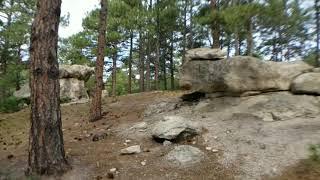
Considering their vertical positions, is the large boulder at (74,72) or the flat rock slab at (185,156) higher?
the large boulder at (74,72)

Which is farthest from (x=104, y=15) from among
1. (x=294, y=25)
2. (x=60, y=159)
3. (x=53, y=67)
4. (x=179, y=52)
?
(x=179, y=52)

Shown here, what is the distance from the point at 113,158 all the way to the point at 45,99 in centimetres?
203

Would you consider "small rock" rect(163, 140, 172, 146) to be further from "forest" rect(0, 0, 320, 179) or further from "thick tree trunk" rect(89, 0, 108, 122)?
"thick tree trunk" rect(89, 0, 108, 122)

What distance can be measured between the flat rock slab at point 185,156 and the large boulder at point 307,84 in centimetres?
396

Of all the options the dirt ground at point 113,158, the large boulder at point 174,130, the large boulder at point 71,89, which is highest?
the large boulder at point 71,89

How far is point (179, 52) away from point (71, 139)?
78.9 ft

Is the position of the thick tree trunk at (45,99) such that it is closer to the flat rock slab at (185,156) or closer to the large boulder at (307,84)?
the flat rock slab at (185,156)

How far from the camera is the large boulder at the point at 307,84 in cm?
1089

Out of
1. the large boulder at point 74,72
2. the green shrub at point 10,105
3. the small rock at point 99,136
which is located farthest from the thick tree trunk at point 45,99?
the large boulder at point 74,72

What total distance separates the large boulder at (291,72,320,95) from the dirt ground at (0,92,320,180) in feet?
11.4

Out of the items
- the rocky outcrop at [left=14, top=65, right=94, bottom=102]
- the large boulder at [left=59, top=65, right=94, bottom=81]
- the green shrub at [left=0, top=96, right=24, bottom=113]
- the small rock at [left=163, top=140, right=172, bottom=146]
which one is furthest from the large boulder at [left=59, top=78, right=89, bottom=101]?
the small rock at [left=163, top=140, right=172, bottom=146]

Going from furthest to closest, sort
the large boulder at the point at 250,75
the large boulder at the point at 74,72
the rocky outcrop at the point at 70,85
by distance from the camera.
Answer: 1. the large boulder at the point at 74,72
2. the rocky outcrop at the point at 70,85
3. the large boulder at the point at 250,75

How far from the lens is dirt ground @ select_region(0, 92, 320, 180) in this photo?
7851mm

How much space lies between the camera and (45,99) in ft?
27.2
